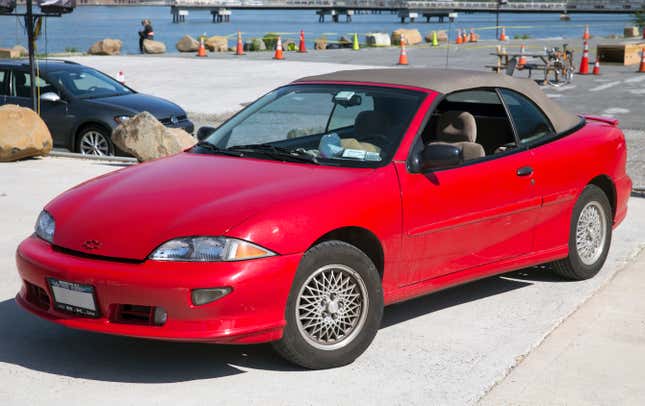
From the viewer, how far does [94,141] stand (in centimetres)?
1367

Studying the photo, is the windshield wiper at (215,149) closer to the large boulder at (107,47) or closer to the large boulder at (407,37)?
the large boulder at (107,47)

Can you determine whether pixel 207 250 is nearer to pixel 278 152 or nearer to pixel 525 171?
pixel 278 152

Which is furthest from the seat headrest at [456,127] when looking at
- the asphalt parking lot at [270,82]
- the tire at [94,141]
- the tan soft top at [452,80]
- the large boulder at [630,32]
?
the large boulder at [630,32]

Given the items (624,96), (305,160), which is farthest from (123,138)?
(624,96)

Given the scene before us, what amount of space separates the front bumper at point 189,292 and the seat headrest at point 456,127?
2.03m

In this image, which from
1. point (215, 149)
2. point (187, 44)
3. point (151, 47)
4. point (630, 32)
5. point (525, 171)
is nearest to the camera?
point (215, 149)

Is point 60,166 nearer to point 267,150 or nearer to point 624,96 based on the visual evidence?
point 267,150

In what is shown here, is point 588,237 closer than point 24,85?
Yes

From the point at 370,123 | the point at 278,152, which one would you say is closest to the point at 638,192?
the point at 370,123

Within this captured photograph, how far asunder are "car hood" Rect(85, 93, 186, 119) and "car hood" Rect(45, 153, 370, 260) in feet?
26.0

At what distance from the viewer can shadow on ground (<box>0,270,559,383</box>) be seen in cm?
529

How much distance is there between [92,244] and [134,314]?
43 centimetres

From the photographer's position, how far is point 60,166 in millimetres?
12172

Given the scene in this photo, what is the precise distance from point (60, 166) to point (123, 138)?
2.65ft
